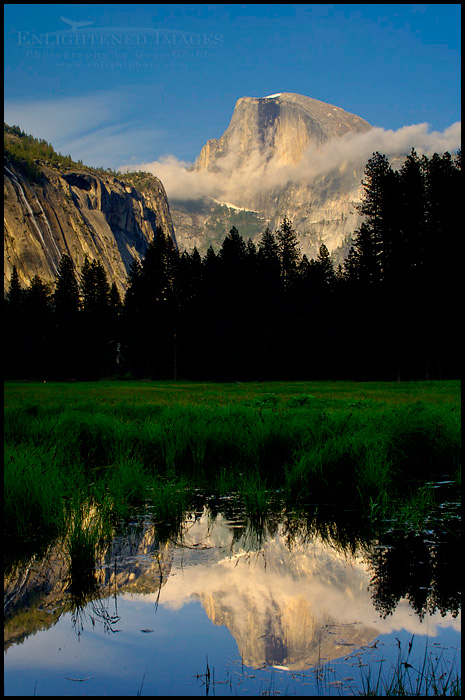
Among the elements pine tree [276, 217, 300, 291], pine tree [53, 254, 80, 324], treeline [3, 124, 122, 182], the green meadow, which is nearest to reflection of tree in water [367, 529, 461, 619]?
the green meadow

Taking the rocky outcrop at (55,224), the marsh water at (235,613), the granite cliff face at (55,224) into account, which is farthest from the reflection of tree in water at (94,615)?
the granite cliff face at (55,224)

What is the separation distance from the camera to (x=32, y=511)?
19.1 feet

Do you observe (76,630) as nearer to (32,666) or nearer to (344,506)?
(32,666)

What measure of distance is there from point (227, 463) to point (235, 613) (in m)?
5.31

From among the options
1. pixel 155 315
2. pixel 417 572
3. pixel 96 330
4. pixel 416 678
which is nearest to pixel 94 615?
pixel 416 678

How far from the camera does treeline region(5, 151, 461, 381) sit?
39562 millimetres

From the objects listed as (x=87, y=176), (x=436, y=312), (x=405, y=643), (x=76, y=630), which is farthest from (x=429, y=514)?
(x=87, y=176)

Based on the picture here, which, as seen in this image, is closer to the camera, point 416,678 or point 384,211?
point 416,678

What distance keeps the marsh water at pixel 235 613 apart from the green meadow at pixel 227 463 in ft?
2.61

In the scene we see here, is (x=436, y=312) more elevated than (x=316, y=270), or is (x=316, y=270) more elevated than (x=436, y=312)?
(x=316, y=270)

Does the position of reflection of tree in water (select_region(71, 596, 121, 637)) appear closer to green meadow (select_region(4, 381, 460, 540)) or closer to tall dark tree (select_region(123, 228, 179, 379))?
green meadow (select_region(4, 381, 460, 540))

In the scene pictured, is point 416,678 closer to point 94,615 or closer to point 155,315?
point 94,615

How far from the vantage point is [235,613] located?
3.77 meters

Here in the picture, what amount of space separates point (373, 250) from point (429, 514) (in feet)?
129
